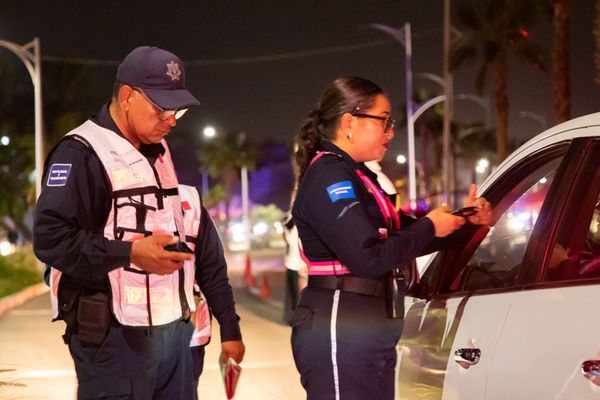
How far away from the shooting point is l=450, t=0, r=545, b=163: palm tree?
3722 cm

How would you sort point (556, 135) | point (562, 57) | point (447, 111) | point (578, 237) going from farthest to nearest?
1. point (562, 57)
2. point (447, 111)
3. point (556, 135)
4. point (578, 237)

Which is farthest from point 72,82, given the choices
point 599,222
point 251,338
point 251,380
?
point 599,222

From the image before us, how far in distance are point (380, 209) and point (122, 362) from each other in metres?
0.96

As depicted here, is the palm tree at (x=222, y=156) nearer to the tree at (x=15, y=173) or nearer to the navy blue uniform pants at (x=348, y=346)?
the tree at (x=15, y=173)

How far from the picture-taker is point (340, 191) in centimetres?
363

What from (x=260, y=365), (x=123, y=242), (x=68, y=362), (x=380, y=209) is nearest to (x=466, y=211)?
(x=380, y=209)

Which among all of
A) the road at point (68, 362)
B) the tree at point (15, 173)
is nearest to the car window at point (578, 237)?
the road at point (68, 362)

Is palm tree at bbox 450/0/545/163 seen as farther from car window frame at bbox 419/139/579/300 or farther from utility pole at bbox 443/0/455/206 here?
car window frame at bbox 419/139/579/300

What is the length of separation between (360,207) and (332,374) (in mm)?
544

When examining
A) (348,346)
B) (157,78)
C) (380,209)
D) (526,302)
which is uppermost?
(157,78)

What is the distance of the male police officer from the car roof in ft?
3.97

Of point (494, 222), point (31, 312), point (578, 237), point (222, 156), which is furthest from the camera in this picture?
point (222, 156)

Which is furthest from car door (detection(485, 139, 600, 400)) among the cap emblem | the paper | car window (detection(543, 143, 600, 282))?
the cap emblem

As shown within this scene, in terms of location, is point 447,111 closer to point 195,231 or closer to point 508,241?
point 508,241
